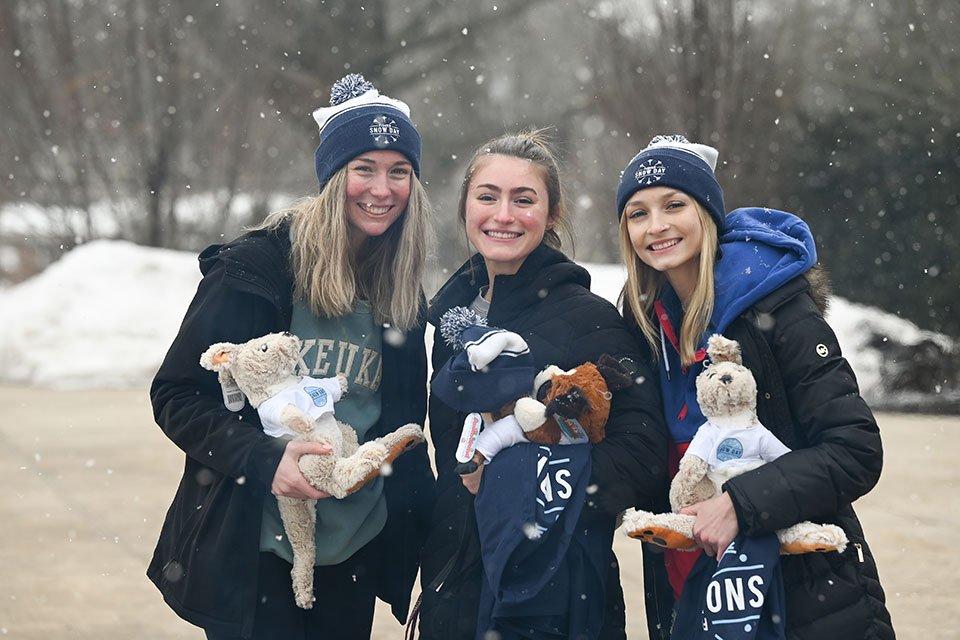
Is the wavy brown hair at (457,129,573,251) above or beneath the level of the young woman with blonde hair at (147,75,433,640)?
above

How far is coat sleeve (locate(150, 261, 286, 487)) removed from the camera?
2.73 metres

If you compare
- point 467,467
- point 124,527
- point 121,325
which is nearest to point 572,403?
point 467,467

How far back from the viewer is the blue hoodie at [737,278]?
104 inches

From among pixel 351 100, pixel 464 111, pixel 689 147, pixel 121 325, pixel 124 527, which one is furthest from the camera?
pixel 464 111

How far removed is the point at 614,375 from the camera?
266 centimetres

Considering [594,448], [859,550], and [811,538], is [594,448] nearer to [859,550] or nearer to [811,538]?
[811,538]

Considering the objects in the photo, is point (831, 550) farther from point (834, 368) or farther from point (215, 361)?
point (215, 361)

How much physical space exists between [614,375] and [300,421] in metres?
0.86

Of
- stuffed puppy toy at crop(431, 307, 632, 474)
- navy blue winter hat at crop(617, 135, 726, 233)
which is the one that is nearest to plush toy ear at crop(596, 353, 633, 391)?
stuffed puppy toy at crop(431, 307, 632, 474)

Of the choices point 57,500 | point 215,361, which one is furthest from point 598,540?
point 57,500

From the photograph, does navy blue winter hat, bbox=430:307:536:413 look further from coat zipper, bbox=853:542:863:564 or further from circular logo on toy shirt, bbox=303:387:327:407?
coat zipper, bbox=853:542:863:564

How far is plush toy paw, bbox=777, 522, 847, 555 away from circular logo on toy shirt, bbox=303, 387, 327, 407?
127cm

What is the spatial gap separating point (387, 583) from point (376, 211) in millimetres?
1154

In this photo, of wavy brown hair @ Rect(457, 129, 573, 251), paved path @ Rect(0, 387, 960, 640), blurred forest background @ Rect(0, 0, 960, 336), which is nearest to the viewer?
wavy brown hair @ Rect(457, 129, 573, 251)
